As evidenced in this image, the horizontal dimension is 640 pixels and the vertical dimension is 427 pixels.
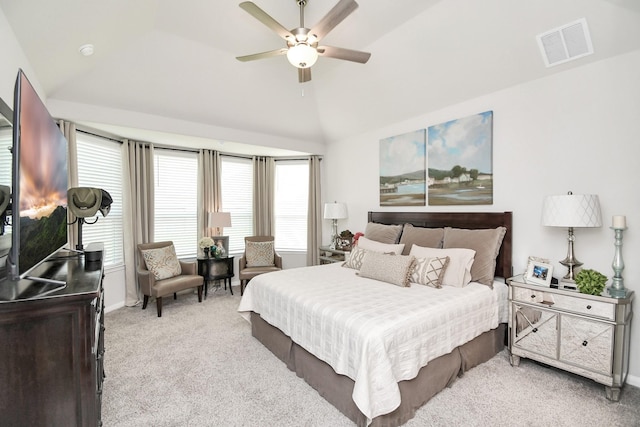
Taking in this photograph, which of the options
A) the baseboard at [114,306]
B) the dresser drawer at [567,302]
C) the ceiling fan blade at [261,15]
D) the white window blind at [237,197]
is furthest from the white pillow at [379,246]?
the baseboard at [114,306]

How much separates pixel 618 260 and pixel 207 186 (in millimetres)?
5277

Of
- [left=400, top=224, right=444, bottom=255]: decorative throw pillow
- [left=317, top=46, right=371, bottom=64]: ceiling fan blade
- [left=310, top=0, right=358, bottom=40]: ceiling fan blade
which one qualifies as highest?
[left=310, top=0, right=358, bottom=40]: ceiling fan blade

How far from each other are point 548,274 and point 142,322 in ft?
14.8

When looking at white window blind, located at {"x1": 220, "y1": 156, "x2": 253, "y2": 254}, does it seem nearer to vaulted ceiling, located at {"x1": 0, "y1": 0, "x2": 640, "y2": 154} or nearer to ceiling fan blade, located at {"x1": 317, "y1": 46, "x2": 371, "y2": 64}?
vaulted ceiling, located at {"x1": 0, "y1": 0, "x2": 640, "y2": 154}

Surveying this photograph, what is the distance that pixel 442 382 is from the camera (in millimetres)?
2275

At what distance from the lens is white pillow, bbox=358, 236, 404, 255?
11.6 feet

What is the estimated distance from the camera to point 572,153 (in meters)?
2.75

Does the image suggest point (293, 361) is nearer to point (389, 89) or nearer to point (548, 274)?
point (548, 274)

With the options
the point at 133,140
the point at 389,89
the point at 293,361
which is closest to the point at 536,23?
the point at 389,89

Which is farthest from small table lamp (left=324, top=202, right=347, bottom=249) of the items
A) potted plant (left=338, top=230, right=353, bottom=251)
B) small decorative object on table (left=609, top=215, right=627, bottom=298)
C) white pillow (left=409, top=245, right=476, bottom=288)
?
small decorative object on table (left=609, top=215, right=627, bottom=298)

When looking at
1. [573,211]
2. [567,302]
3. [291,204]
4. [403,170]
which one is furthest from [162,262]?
[573,211]

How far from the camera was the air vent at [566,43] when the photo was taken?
8.00ft

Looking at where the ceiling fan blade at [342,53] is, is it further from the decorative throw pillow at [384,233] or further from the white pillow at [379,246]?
the decorative throw pillow at [384,233]

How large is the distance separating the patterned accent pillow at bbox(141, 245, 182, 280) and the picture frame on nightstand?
4436mm
